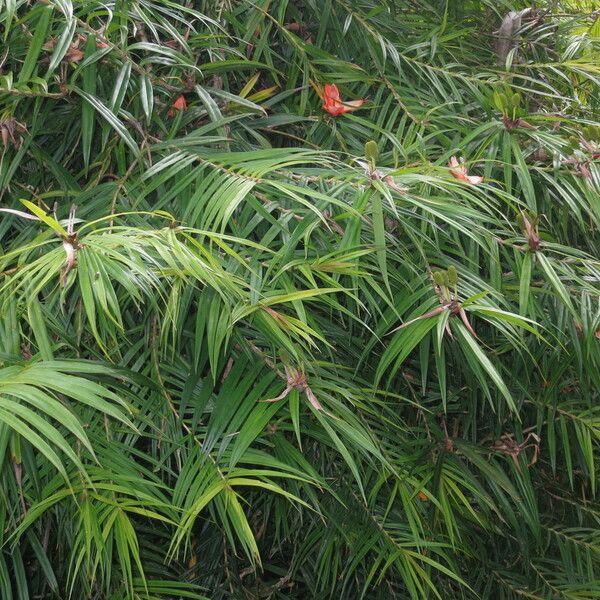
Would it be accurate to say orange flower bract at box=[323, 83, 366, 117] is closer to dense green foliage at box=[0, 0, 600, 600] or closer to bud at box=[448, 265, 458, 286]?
dense green foliage at box=[0, 0, 600, 600]

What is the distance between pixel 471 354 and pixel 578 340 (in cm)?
21

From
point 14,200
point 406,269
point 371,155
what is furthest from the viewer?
point 14,200

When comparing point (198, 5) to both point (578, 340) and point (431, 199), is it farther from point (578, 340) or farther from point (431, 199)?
point (578, 340)

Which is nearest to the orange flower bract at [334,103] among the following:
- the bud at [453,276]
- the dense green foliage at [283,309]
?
the dense green foliage at [283,309]

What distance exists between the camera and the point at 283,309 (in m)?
0.94

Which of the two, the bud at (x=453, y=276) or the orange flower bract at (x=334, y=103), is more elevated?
the bud at (x=453, y=276)

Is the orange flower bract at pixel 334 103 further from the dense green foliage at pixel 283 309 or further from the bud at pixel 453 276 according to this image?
the bud at pixel 453 276

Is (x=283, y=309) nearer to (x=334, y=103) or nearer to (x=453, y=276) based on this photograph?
(x=453, y=276)

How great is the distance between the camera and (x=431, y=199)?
891 mm

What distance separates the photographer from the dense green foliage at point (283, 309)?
0.82 metres

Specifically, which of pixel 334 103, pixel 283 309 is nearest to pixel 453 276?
pixel 283 309

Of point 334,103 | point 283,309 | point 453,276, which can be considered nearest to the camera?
point 453,276

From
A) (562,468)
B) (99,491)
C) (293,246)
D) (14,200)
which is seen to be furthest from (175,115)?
(562,468)

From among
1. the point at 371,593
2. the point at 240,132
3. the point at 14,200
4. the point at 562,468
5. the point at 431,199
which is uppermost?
the point at 431,199
